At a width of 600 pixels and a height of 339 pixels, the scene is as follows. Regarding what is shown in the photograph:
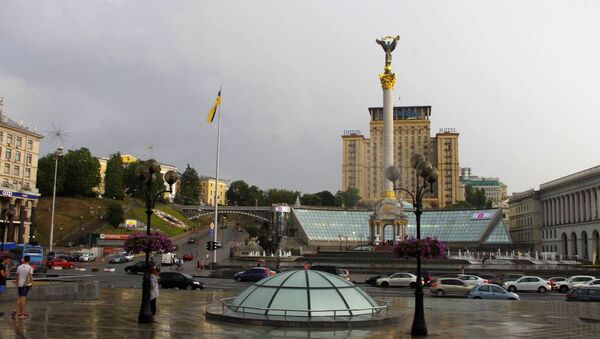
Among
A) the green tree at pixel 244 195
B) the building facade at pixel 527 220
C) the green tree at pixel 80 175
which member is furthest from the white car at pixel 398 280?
the green tree at pixel 244 195

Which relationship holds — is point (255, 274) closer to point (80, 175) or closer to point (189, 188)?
point (80, 175)

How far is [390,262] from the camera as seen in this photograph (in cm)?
6256

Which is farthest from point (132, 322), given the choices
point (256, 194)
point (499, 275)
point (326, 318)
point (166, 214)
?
point (256, 194)

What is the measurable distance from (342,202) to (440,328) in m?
148

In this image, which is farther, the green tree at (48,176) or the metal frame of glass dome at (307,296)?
the green tree at (48,176)

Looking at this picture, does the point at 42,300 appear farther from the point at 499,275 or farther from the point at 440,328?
the point at 499,275

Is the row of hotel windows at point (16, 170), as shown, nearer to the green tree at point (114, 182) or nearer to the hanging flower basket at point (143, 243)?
the green tree at point (114, 182)

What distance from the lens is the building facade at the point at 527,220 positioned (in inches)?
4122

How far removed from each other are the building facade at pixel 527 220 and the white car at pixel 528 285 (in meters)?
66.2

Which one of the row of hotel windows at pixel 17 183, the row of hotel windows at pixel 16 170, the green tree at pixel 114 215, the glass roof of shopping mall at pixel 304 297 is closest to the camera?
the glass roof of shopping mall at pixel 304 297

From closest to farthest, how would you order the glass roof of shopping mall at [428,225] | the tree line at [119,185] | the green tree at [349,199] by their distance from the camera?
the glass roof of shopping mall at [428,225]
the tree line at [119,185]
the green tree at [349,199]

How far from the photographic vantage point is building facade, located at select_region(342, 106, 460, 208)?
183 metres

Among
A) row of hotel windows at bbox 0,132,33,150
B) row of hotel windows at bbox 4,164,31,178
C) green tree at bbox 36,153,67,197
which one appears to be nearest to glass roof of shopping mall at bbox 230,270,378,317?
row of hotel windows at bbox 0,132,33,150

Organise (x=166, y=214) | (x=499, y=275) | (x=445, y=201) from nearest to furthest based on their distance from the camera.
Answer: (x=499, y=275) → (x=166, y=214) → (x=445, y=201)
